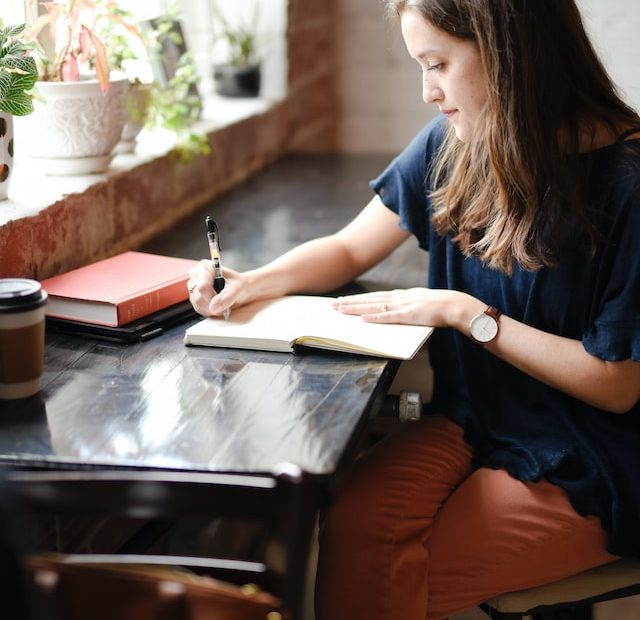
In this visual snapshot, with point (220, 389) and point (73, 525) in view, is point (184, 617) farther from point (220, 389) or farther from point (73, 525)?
point (73, 525)

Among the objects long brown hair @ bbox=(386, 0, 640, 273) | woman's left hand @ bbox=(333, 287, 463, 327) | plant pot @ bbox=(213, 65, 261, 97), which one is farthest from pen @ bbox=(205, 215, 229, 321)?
plant pot @ bbox=(213, 65, 261, 97)

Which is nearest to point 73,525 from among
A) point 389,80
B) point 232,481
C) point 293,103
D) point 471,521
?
point 471,521

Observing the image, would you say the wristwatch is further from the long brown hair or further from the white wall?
the white wall

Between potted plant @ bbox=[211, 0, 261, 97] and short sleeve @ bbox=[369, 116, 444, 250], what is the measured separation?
1322 millimetres

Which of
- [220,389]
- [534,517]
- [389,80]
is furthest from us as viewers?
[389,80]

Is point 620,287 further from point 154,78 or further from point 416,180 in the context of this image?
point 154,78

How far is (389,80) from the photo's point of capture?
333 centimetres

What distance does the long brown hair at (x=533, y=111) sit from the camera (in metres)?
1.33

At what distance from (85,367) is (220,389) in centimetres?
22

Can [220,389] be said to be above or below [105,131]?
below

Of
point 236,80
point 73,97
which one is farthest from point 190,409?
point 236,80

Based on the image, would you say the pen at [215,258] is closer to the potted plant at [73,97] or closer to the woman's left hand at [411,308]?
the woman's left hand at [411,308]

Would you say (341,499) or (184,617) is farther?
(341,499)

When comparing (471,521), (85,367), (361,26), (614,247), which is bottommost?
(471,521)
